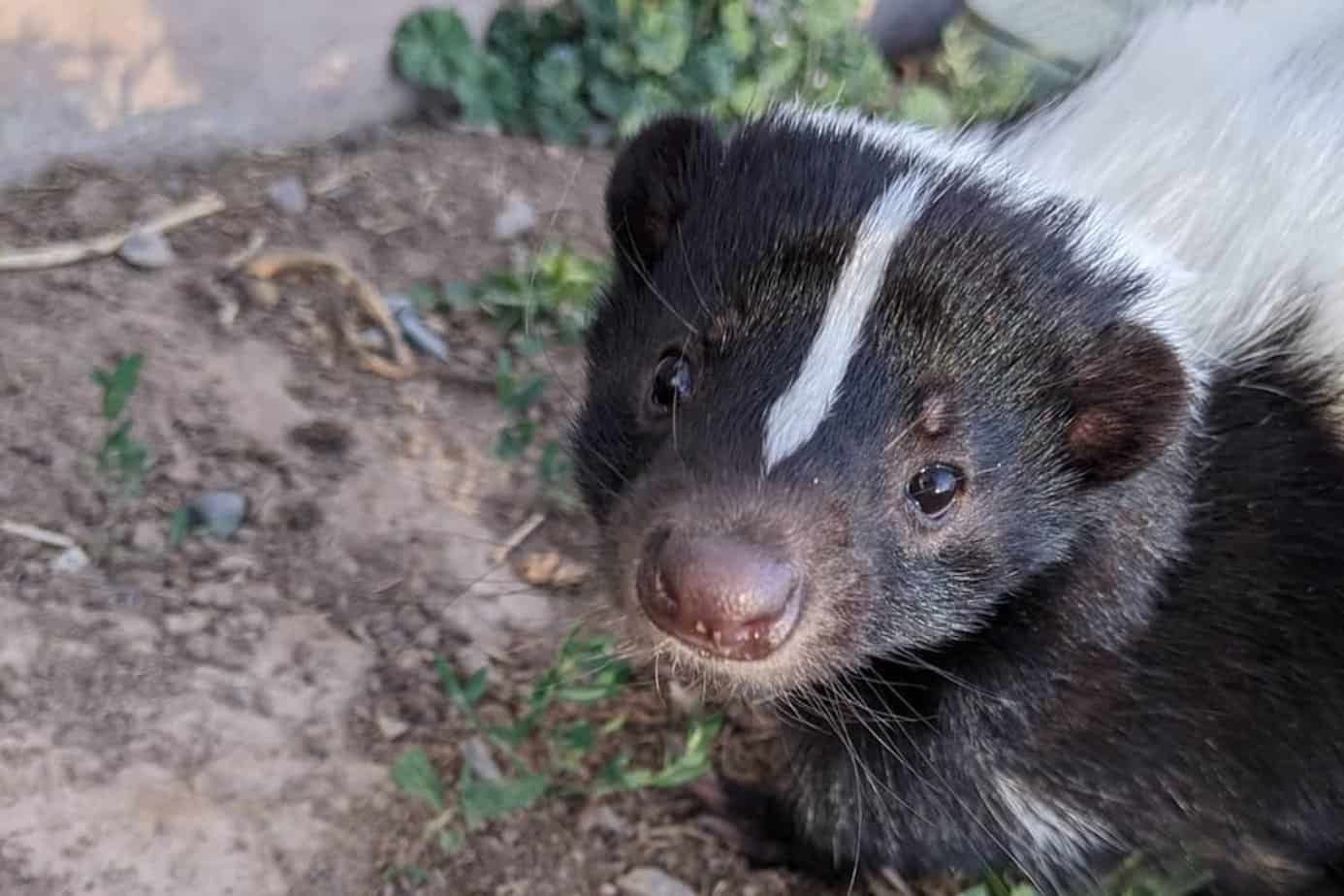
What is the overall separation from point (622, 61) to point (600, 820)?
2.88 meters

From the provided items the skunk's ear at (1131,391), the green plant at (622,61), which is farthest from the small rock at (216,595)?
the green plant at (622,61)

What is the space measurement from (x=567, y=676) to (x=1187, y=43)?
6.98ft

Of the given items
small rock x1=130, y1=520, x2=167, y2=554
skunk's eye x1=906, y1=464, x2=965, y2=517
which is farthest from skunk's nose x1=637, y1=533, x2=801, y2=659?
small rock x1=130, y1=520, x2=167, y2=554

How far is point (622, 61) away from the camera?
5.20 meters

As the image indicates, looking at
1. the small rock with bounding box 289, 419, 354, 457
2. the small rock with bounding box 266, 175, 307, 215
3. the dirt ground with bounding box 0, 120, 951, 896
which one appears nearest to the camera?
the dirt ground with bounding box 0, 120, 951, 896

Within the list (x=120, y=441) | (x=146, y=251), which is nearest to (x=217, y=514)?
(x=120, y=441)

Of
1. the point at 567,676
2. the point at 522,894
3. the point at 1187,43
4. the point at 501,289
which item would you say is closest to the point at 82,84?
the point at 501,289

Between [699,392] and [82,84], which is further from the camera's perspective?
[82,84]

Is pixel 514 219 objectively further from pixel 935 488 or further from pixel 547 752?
pixel 935 488

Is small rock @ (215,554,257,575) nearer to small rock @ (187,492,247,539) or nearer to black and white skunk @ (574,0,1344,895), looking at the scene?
small rock @ (187,492,247,539)

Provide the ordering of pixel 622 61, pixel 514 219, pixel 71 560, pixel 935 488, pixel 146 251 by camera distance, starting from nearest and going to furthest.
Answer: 1. pixel 935 488
2. pixel 71 560
3. pixel 146 251
4. pixel 514 219
5. pixel 622 61

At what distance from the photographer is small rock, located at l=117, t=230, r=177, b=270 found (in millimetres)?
4281

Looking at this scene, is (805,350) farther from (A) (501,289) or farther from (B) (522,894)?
(A) (501,289)

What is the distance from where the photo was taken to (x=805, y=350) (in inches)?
94.5
